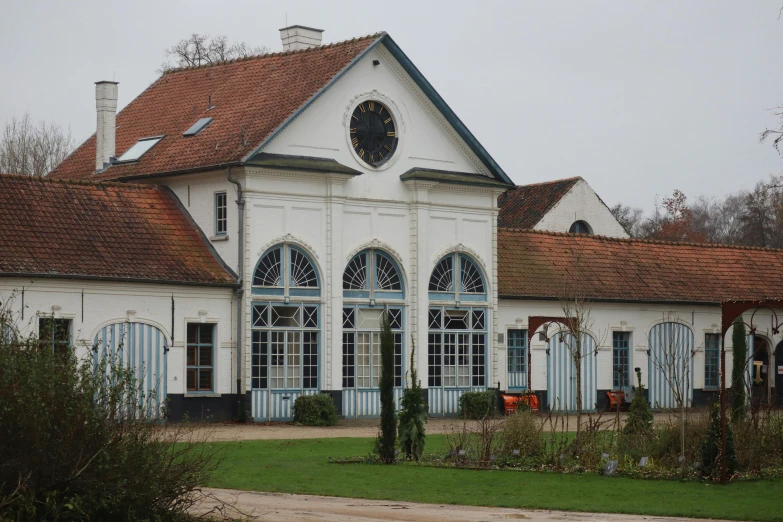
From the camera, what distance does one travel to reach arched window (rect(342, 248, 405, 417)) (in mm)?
34688

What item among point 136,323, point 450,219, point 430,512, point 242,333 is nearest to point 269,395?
point 242,333

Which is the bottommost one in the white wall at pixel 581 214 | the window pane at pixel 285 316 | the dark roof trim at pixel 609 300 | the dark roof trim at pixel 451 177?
the window pane at pixel 285 316

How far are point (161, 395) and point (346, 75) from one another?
9150 millimetres

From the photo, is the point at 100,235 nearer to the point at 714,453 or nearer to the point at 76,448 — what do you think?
the point at 714,453

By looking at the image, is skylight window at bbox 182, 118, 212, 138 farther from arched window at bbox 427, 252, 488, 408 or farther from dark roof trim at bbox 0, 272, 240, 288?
arched window at bbox 427, 252, 488, 408

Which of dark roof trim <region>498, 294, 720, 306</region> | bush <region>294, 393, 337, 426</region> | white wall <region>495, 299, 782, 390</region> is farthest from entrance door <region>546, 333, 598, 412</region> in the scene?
bush <region>294, 393, 337, 426</region>

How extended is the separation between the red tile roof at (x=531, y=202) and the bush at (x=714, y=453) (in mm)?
29956

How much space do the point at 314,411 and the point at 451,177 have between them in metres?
7.49

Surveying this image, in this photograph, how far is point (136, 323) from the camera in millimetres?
30844

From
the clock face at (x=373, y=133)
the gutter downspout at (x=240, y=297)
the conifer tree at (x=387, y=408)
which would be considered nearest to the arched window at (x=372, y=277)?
the clock face at (x=373, y=133)

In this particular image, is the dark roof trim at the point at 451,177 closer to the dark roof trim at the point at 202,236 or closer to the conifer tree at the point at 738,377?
the dark roof trim at the point at 202,236

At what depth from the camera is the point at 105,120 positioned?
37625 mm

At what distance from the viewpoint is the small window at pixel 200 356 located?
32.3 m

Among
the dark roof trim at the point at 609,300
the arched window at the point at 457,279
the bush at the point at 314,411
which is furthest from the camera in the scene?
the dark roof trim at the point at 609,300
